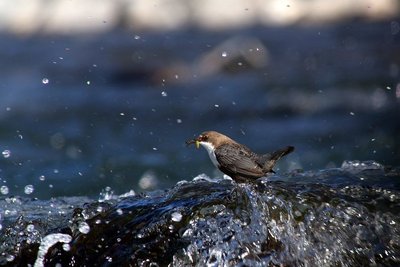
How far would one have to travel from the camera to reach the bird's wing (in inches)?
182

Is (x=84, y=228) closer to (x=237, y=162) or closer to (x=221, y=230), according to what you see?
(x=221, y=230)

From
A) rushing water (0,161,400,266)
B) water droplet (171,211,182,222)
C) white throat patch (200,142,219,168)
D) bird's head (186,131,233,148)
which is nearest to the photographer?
rushing water (0,161,400,266)

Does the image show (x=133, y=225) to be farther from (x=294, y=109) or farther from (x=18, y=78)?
(x=18, y=78)

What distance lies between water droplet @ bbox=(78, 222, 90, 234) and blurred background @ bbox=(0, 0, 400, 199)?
3.48 m

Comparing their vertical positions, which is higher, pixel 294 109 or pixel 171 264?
pixel 171 264

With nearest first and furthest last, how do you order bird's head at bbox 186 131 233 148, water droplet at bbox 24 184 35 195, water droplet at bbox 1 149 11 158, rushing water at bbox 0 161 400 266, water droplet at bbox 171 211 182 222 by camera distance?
rushing water at bbox 0 161 400 266
water droplet at bbox 171 211 182 222
bird's head at bbox 186 131 233 148
water droplet at bbox 24 184 35 195
water droplet at bbox 1 149 11 158

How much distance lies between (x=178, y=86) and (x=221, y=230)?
8246 millimetres

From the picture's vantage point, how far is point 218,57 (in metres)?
13.3

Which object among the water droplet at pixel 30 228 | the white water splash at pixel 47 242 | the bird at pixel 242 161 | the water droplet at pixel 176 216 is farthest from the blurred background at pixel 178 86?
the water droplet at pixel 176 216

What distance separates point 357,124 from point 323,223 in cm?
615

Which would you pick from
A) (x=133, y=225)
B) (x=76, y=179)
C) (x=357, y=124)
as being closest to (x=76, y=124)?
(x=76, y=179)

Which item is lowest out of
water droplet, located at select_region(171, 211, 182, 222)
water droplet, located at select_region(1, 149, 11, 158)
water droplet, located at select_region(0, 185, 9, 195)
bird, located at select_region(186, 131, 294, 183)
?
water droplet, located at select_region(1, 149, 11, 158)

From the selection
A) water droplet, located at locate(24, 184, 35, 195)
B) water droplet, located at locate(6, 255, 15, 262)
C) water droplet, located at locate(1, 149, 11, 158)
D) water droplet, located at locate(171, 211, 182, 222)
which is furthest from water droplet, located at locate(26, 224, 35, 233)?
water droplet, located at locate(1, 149, 11, 158)

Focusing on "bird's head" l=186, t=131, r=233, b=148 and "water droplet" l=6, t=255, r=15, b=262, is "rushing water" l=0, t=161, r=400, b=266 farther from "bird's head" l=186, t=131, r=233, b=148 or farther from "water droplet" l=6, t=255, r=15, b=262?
"bird's head" l=186, t=131, r=233, b=148
